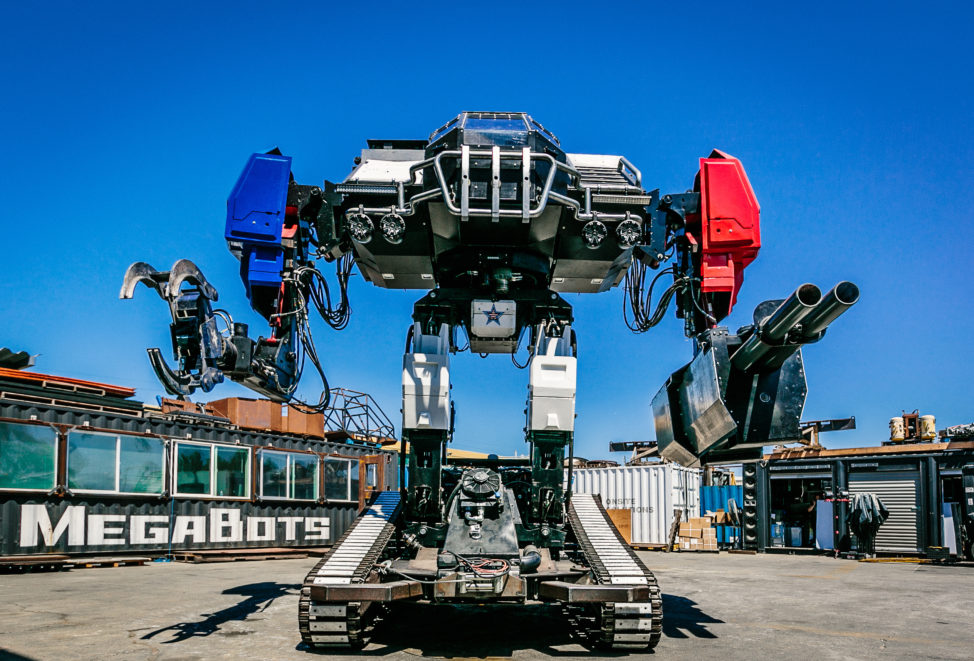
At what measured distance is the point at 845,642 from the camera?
27.3ft

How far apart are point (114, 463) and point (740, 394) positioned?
1620 centimetres

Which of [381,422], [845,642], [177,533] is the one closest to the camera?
[845,642]

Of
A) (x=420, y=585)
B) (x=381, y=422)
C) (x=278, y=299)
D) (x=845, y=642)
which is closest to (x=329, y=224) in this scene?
(x=278, y=299)

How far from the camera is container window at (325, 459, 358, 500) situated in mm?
25047

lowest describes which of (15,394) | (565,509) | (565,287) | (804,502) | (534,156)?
(804,502)

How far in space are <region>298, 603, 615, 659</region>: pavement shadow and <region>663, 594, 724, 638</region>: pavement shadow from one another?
1270 mm

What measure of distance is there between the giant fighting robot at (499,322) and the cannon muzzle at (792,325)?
0.02 metres

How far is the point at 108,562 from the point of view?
18.5 m

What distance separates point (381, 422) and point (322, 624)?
2073cm

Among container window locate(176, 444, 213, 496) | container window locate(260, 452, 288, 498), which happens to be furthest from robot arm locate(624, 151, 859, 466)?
container window locate(260, 452, 288, 498)

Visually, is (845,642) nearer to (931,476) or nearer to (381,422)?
(931,476)

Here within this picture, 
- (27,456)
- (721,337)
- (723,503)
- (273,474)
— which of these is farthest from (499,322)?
(723,503)

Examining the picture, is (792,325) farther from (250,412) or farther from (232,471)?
(250,412)

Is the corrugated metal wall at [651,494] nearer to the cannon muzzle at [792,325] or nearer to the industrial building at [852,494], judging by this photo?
the industrial building at [852,494]
